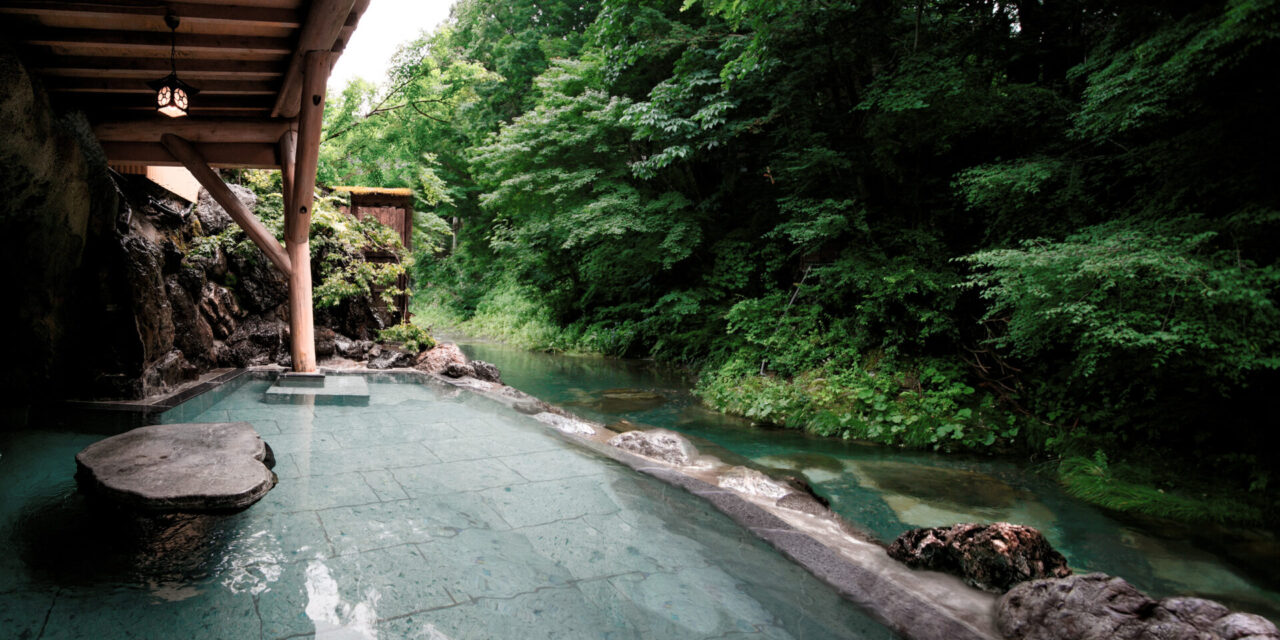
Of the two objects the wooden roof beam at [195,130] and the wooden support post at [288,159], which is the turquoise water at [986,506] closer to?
the wooden support post at [288,159]

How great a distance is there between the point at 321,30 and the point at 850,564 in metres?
4.53

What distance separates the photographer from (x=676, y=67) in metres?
10.8

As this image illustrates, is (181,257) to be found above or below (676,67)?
below

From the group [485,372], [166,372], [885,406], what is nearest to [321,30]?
[166,372]

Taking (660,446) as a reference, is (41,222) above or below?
above

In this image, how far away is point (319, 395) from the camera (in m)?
5.77

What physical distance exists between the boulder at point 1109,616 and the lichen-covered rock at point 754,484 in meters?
2.10

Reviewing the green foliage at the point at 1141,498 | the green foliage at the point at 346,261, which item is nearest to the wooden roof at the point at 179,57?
the green foliage at the point at 346,261

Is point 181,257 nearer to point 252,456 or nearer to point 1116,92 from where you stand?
point 252,456

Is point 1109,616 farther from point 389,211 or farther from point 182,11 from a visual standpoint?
point 389,211

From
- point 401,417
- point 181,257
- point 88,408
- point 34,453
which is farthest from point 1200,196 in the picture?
point 181,257

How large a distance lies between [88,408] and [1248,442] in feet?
33.5

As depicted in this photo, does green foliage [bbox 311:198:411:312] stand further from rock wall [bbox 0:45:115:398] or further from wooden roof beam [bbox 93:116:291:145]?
rock wall [bbox 0:45:115:398]

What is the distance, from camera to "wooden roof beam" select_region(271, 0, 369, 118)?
362 centimetres
